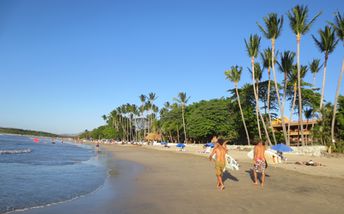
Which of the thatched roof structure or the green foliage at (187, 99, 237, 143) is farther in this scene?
the thatched roof structure

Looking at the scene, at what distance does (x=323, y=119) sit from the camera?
1139 inches

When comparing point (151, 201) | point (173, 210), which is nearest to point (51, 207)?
point (151, 201)

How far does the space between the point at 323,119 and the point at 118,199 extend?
25.4 meters

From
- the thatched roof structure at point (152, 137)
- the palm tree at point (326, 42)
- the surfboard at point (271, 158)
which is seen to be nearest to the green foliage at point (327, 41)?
the palm tree at point (326, 42)

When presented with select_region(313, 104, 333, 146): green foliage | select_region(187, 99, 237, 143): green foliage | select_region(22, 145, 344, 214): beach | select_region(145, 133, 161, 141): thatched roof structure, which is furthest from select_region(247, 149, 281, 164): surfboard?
select_region(145, 133, 161, 141): thatched roof structure

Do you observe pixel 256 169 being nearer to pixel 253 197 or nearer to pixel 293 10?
pixel 253 197

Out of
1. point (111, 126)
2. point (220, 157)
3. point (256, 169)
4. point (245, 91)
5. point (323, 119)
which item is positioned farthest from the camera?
point (111, 126)

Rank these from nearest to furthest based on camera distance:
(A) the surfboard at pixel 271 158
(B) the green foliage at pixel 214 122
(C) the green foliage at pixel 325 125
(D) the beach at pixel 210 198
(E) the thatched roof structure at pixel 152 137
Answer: (D) the beach at pixel 210 198 → (A) the surfboard at pixel 271 158 → (C) the green foliage at pixel 325 125 → (B) the green foliage at pixel 214 122 → (E) the thatched roof structure at pixel 152 137

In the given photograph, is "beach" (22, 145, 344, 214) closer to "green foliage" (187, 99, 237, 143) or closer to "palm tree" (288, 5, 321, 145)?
"palm tree" (288, 5, 321, 145)

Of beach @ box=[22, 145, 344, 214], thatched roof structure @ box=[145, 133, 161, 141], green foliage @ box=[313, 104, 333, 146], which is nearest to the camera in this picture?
beach @ box=[22, 145, 344, 214]

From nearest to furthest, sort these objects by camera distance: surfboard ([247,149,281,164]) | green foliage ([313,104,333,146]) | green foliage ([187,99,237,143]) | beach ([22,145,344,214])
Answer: beach ([22,145,344,214]), surfboard ([247,149,281,164]), green foliage ([313,104,333,146]), green foliage ([187,99,237,143])

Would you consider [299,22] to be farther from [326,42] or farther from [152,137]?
[152,137]

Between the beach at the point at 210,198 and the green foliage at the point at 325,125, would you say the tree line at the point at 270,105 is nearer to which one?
the green foliage at the point at 325,125

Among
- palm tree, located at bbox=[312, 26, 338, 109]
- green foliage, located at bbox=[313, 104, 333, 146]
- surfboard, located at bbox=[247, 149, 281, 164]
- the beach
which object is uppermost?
palm tree, located at bbox=[312, 26, 338, 109]
